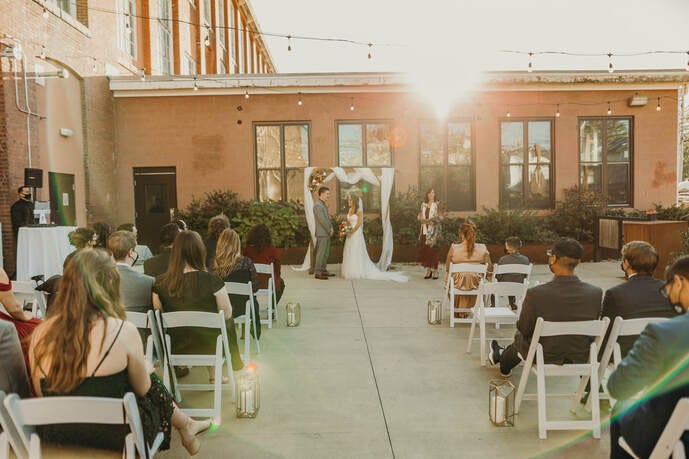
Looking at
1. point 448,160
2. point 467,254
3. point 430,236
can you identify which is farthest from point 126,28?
point 467,254

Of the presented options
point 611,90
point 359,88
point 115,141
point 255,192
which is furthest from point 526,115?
point 115,141

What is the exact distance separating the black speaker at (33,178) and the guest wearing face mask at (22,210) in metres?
0.14

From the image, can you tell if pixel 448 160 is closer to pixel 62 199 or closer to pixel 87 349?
pixel 62 199

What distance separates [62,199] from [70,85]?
2683 mm

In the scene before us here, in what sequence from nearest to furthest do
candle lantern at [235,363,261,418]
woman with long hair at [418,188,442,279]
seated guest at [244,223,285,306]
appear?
candle lantern at [235,363,261,418], seated guest at [244,223,285,306], woman with long hair at [418,188,442,279]

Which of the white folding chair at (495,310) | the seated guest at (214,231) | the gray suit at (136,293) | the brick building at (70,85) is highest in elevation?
the brick building at (70,85)

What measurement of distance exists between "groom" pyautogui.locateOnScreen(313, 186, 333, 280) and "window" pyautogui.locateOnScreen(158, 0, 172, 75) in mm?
10008

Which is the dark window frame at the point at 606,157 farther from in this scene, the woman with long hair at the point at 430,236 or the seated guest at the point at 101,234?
the seated guest at the point at 101,234

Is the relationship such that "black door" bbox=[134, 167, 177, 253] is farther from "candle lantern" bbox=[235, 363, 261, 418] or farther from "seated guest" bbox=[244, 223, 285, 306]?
"candle lantern" bbox=[235, 363, 261, 418]

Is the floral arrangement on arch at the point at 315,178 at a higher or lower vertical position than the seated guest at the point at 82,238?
higher

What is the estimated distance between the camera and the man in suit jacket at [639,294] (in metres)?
3.65

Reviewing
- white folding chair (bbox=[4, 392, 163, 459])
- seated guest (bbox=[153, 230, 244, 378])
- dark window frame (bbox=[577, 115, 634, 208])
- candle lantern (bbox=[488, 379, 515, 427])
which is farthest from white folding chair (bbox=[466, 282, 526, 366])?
dark window frame (bbox=[577, 115, 634, 208])

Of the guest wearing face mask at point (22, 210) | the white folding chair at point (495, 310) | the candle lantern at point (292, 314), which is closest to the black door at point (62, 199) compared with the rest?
the guest wearing face mask at point (22, 210)

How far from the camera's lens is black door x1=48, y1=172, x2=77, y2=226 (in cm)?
1189
